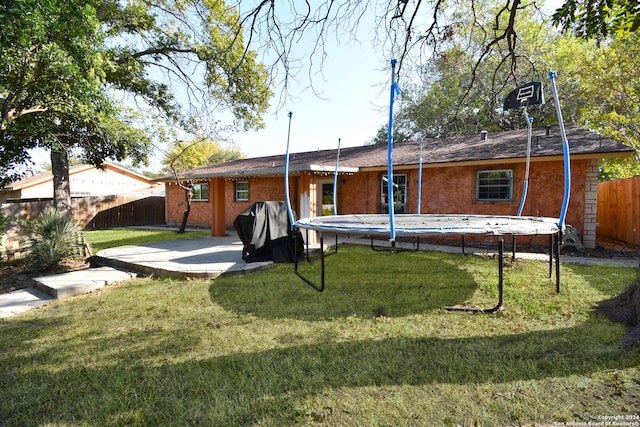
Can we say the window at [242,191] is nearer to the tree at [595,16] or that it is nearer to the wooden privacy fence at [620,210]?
the tree at [595,16]

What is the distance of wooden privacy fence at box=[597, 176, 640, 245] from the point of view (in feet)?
26.8

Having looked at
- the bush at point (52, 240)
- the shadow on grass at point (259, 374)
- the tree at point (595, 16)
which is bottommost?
the shadow on grass at point (259, 374)

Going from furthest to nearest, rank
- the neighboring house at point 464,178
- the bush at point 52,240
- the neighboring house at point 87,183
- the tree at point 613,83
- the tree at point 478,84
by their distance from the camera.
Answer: the neighboring house at point 87,183 → the tree at point 613,83 → the neighboring house at point 464,178 → the bush at point 52,240 → the tree at point 478,84

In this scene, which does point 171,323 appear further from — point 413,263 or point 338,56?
point 413,263

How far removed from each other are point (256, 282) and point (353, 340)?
102 inches

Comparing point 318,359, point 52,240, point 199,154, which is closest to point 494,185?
point 318,359

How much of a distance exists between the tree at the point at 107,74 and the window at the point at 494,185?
6506 mm

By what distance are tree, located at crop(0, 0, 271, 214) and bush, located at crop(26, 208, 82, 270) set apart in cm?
138

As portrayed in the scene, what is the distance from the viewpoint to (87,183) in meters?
22.2

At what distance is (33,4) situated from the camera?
12.7ft

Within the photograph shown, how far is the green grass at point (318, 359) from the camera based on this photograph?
197cm

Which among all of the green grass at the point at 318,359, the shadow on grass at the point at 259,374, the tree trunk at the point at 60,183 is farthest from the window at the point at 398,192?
the tree trunk at the point at 60,183

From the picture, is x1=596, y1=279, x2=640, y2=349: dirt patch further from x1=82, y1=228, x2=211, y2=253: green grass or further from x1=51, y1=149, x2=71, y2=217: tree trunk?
x1=51, y1=149, x2=71, y2=217: tree trunk

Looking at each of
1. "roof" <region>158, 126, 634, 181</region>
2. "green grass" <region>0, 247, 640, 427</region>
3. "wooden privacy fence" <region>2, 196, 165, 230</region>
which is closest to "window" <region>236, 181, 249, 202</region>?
"roof" <region>158, 126, 634, 181</region>
